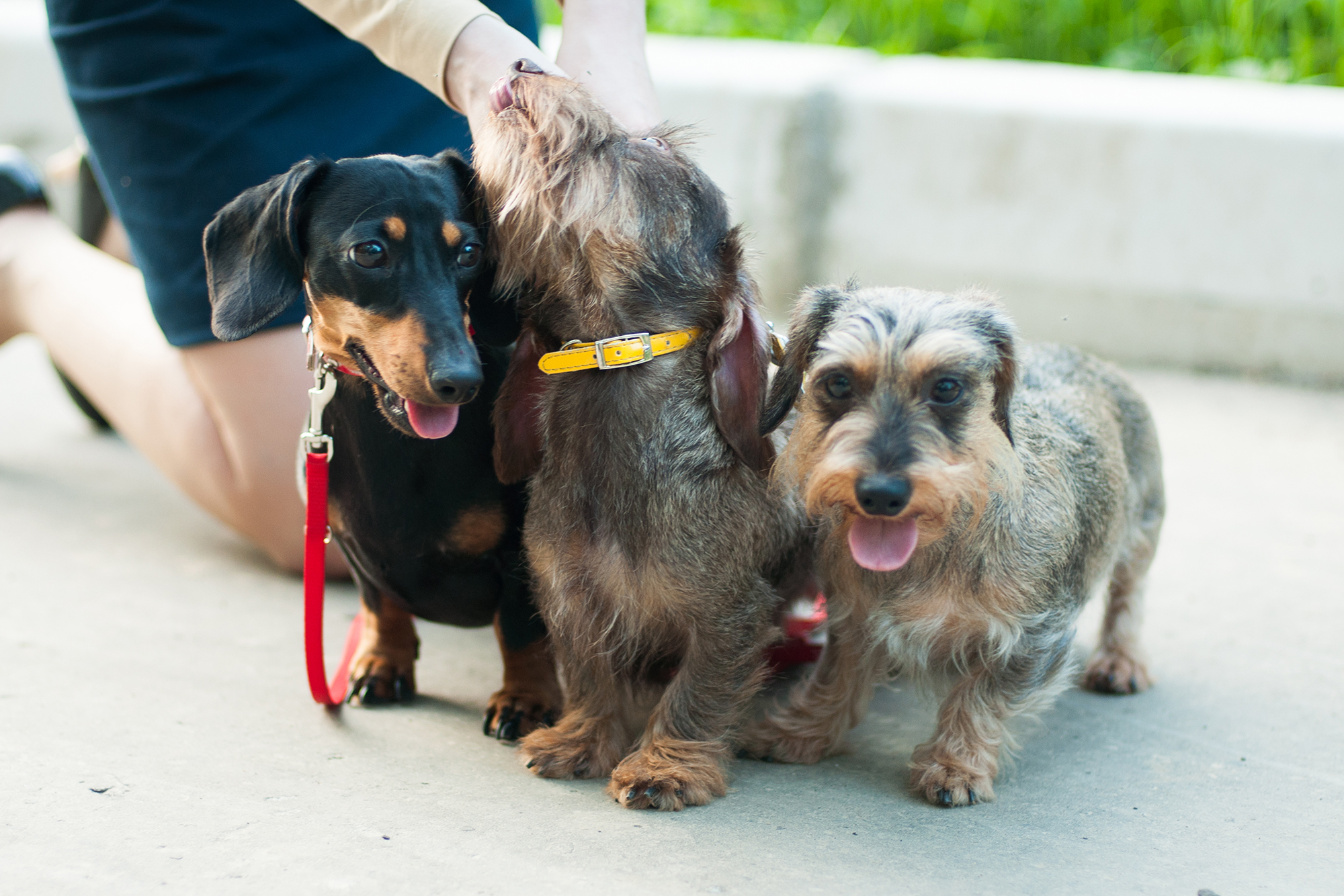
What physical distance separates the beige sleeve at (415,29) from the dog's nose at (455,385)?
0.87 m

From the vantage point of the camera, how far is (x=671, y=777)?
7.88 feet

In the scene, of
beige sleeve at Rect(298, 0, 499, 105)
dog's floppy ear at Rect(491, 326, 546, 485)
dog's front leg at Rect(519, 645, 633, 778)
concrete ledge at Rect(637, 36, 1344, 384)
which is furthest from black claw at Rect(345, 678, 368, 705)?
concrete ledge at Rect(637, 36, 1344, 384)

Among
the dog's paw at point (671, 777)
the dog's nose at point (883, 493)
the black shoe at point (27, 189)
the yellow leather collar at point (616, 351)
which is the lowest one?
the dog's paw at point (671, 777)

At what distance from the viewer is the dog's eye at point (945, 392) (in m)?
2.30

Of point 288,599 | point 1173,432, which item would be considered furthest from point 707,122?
point 288,599

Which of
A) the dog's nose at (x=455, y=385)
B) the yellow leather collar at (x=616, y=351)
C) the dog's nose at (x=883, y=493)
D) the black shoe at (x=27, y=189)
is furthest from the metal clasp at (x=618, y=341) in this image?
the black shoe at (x=27, y=189)

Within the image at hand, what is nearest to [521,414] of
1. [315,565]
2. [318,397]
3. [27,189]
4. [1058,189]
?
[318,397]

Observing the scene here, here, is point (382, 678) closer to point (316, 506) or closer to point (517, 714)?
point (517, 714)

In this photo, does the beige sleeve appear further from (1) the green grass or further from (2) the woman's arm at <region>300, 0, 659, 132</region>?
(1) the green grass

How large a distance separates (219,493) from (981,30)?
19.3 feet

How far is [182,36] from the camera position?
3.62 meters

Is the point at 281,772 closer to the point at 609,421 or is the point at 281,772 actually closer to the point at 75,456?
the point at 609,421

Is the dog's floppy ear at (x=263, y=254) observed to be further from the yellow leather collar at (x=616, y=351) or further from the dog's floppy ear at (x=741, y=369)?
the dog's floppy ear at (x=741, y=369)

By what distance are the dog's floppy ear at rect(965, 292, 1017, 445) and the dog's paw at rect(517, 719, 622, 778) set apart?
3.45 feet
